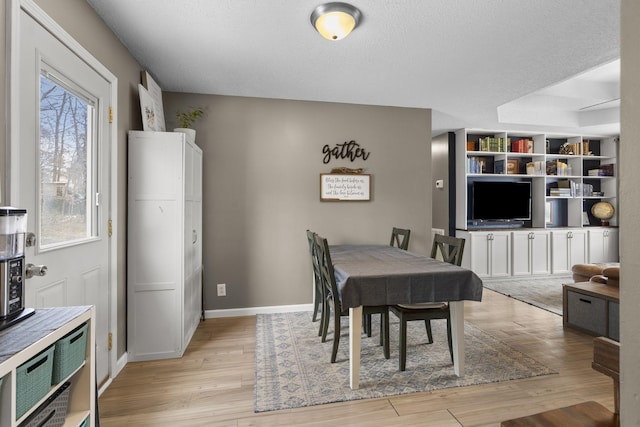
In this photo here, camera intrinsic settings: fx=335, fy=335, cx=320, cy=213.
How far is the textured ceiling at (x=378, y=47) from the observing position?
2057mm

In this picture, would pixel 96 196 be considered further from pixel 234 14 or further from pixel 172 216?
pixel 234 14

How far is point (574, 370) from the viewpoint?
94.4 inches

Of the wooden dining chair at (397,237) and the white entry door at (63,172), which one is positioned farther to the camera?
the wooden dining chair at (397,237)

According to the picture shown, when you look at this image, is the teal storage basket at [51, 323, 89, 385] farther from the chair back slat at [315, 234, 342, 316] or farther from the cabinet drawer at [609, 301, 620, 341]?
the cabinet drawer at [609, 301, 620, 341]

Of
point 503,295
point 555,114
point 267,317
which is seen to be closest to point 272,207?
point 267,317

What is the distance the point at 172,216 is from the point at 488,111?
12.6 feet

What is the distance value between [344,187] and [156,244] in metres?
2.05

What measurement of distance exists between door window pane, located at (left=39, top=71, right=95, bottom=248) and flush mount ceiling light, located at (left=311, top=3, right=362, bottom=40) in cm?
148

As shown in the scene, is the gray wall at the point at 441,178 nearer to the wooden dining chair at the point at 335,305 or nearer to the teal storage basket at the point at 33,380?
the wooden dining chair at the point at 335,305

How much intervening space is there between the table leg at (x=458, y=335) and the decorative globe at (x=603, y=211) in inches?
200

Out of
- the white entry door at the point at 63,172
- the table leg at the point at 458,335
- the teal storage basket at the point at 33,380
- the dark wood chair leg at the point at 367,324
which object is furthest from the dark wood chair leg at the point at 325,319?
the teal storage basket at the point at 33,380

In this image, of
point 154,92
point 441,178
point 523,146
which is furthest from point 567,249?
point 154,92

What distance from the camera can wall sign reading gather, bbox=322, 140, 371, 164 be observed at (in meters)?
3.79

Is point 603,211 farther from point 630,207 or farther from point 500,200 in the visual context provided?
point 630,207
